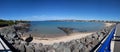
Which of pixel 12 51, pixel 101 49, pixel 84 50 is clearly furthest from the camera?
pixel 84 50

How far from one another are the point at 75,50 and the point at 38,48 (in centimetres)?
213

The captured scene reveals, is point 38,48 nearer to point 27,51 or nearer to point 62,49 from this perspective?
point 27,51

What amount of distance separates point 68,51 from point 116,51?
2.40 metres

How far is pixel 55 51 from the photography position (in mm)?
10742

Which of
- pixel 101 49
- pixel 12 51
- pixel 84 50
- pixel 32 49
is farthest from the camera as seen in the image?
pixel 32 49

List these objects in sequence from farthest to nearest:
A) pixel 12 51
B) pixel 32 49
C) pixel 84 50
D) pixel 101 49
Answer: pixel 32 49 < pixel 84 50 < pixel 12 51 < pixel 101 49

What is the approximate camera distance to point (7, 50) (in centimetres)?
991

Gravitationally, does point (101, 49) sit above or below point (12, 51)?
above

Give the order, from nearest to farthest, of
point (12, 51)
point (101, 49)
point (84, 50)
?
point (101, 49) → point (12, 51) → point (84, 50)

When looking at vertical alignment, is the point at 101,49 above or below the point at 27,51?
above

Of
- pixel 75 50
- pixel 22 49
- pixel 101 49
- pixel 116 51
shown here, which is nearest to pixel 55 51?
pixel 75 50

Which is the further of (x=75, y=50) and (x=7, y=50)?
(x=75, y=50)

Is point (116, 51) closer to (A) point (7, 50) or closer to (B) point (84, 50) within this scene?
(B) point (84, 50)

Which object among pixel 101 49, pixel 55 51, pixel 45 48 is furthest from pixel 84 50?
pixel 101 49
